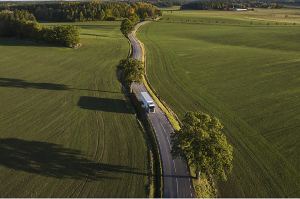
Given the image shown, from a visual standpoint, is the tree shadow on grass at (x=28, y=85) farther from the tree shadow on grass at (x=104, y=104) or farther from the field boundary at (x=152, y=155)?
the field boundary at (x=152, y=155)

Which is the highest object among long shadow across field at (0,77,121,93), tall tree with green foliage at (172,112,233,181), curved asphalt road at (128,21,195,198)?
tall tree with green foliage at (172,112,233,181)

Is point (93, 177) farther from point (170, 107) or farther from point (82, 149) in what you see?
point (170, 107)

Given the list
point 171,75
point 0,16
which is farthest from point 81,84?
point 0,16

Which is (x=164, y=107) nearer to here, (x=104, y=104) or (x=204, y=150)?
(x=104, y=104)

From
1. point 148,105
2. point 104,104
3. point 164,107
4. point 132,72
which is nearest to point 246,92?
point 164,107

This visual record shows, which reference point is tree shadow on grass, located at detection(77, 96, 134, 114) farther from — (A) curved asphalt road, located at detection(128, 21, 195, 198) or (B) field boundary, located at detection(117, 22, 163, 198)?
(A) curved asphalt road, located at detection(128, 21, 195, 198)

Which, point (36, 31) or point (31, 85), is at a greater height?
point (36, 31)

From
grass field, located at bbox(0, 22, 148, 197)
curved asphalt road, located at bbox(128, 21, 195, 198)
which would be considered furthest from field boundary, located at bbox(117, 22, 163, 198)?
grass field, located at bbox(0, 22, 148, 197)
